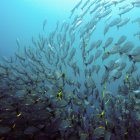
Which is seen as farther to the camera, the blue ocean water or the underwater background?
the blue ocean water

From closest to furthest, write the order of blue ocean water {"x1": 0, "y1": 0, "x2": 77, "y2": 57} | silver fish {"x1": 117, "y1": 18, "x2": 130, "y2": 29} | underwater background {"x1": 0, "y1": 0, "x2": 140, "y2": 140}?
underwater background {"x1": 0, "y1": 0, "x2": 140, "y2": 140} → silver fish {"x1": 117, "y1": 18, "x2": 130, "y2": 29} → blue ocean water {"x1": 0, "y1": 0, "x2": 77, "y2": 57}

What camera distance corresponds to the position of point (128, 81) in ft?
19.5

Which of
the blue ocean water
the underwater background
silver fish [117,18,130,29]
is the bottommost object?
the underwater background

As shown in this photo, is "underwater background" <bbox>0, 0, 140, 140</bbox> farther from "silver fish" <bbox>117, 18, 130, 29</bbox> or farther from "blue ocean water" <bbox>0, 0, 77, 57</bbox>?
"blue ocean water" <bbox>0, 0, 77, 57</bbox>

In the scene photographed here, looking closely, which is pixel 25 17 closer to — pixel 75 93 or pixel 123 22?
pixel 123 22

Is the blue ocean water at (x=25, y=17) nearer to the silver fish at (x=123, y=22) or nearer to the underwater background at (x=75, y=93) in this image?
the silver fish at (x=123, y=22)

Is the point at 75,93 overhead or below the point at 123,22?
below

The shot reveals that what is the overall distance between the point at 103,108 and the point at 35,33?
16.2 m

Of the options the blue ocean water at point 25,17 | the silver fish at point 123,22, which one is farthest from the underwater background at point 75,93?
the blue ocean water at point 25,17

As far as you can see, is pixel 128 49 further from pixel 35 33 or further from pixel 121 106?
pixel 35 33

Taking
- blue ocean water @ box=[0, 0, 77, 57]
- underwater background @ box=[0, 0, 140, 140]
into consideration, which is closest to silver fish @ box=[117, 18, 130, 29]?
underwater background @ box=[0, 0, 140, 140]

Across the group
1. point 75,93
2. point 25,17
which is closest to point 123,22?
point 75,93

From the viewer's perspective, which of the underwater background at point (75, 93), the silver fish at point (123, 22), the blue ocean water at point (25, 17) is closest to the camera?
the underwater background at point (75, 93)

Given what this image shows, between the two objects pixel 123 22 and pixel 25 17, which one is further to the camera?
pixel 25 17
